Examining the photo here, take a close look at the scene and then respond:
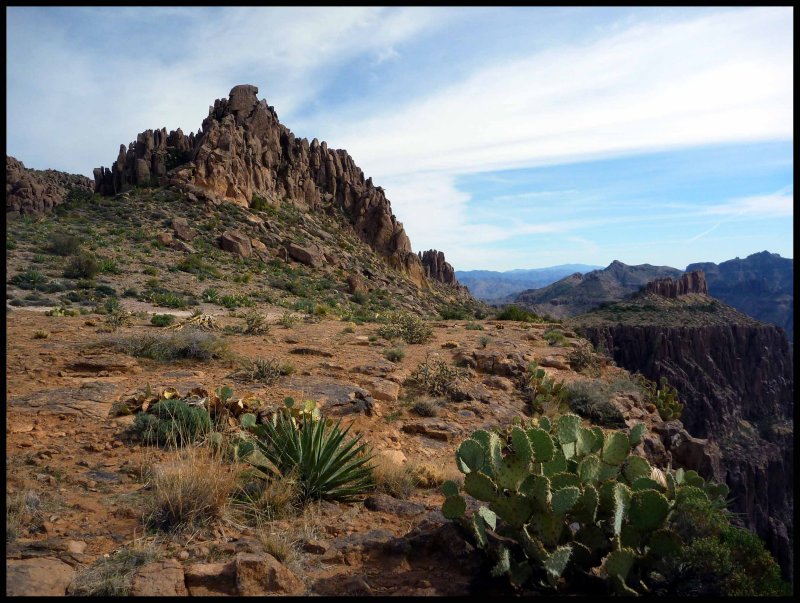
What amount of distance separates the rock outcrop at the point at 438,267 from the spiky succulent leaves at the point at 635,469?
199ft

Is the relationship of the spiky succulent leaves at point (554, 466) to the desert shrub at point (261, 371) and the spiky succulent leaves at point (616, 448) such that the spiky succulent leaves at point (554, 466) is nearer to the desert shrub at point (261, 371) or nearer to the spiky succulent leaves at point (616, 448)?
the spiky succulent leaves at point (616, 448)

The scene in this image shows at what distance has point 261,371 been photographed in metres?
8.73

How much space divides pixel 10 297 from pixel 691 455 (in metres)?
18.9

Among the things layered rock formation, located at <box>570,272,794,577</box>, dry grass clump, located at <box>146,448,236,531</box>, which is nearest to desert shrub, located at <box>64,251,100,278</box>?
dry grass clump, located at <box>146,448,236,531</box>

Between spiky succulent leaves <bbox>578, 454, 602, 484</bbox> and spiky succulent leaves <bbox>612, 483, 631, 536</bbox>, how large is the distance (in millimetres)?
288

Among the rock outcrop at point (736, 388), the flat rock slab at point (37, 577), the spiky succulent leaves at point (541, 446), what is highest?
the spiky succulent leaves at point (541, 446)

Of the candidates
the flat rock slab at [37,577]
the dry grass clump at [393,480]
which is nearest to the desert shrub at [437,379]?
the dry grass clump at [393,480]

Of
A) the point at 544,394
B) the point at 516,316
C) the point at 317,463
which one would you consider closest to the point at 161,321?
the point at 544,394

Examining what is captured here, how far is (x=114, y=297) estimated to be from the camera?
18312 millimetres

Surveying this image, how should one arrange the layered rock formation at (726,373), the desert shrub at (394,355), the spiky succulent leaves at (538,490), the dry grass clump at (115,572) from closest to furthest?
the dry grass clump at (115,572) < the spiky succulent leaves at (538,490) < the desert shrub at (394,355) < the layered rock formation at (726,373)

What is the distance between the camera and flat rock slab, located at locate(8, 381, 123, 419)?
6.38 meters

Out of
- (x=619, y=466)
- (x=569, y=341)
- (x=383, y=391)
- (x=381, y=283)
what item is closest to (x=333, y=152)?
(x=381, y=283)

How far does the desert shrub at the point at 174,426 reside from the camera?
18.5 ft

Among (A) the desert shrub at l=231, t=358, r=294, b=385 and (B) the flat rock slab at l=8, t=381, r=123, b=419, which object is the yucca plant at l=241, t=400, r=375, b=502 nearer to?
(B) the flat rock slab at l=8, t=381, r=123, b=419
